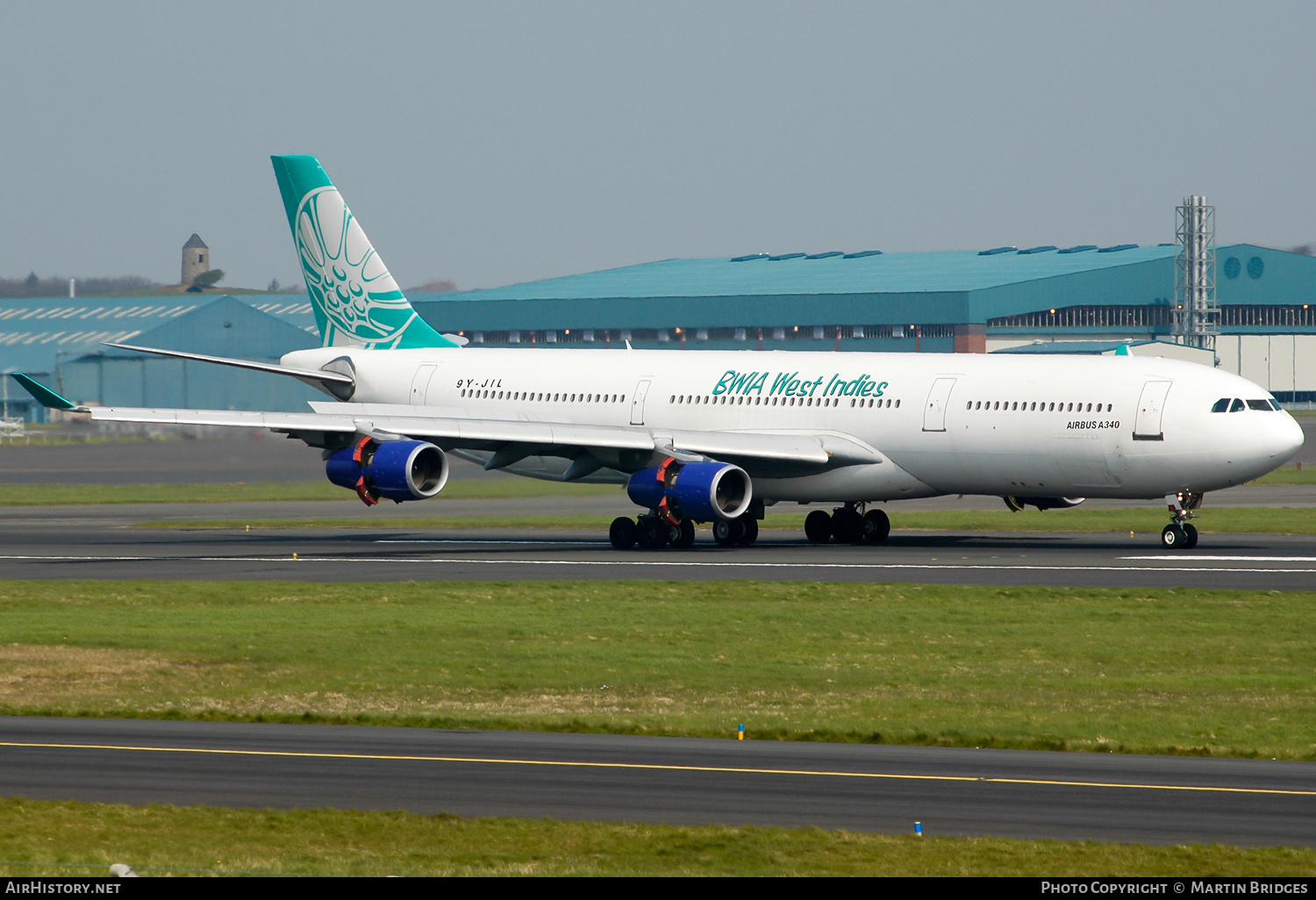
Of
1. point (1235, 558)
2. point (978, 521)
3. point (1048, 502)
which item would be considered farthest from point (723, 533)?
point (978, 521)

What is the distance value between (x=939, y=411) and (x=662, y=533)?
7.90 m

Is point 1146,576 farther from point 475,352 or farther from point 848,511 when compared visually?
point 475,352

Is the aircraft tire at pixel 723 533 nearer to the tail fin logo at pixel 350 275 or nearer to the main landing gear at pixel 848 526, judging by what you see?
the main landing gear at pixel 848 526

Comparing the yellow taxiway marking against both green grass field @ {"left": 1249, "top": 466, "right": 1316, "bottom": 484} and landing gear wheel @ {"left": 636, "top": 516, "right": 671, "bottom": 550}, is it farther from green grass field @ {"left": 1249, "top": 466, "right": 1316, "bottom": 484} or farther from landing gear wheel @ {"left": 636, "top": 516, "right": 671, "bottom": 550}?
green grass field @ {"left": 1249, "top": 466, "right": 1316, "bottom": 484}

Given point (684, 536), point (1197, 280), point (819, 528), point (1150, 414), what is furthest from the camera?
point (1197, 280)

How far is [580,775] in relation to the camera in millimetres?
18406

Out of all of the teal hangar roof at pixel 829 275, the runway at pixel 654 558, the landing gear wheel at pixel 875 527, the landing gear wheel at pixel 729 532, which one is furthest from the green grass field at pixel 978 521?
the teal hangar roof at pixel 829 275

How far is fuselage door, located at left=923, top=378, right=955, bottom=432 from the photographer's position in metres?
43.9

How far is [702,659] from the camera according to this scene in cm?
2728

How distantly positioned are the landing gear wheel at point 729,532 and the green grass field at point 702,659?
9630 millimetres

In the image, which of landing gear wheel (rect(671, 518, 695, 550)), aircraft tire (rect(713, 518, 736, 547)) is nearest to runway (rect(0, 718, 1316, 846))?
landing gear wheel (rect(671, 518, 695, 550))

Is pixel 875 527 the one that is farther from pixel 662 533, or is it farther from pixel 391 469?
pixel 391 469

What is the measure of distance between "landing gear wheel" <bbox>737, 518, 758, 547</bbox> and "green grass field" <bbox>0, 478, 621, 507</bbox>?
590 inches

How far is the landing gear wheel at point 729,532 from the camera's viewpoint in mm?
46625
